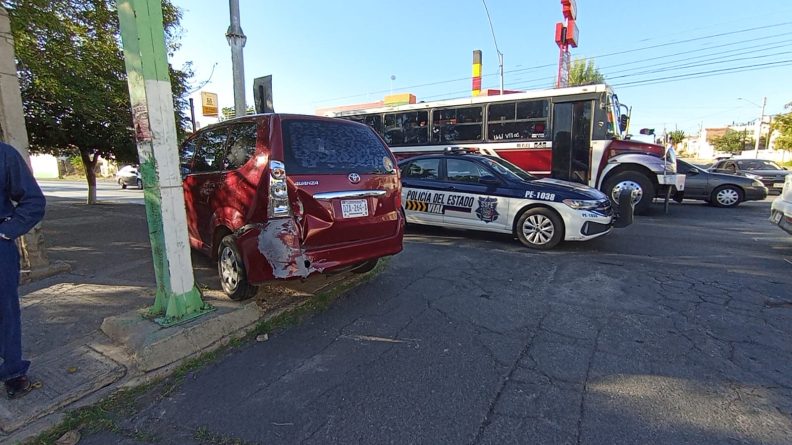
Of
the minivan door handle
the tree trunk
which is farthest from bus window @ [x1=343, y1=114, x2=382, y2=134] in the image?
the minivan door handle

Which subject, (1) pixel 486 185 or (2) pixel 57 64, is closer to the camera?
(2) pixel 57 64

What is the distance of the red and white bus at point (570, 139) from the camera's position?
9.84m

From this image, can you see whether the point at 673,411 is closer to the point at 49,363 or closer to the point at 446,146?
the point at 49,363

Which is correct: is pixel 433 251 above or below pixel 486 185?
below

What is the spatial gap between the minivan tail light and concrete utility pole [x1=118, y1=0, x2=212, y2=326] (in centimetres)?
73

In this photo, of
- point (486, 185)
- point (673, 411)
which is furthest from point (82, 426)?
point (486, 185)

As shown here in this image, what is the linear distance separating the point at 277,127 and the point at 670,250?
20.2 feet

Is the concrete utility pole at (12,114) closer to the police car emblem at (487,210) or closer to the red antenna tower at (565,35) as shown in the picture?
the police car emblem at (487,210)

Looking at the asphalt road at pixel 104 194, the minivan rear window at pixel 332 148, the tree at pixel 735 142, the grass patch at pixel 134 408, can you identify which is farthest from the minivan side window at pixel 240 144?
the tree at pixel 735 142

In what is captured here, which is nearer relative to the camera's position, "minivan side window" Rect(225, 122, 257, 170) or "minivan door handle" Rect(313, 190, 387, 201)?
"minivan door handle" Rect(313, 190, 387, 201)

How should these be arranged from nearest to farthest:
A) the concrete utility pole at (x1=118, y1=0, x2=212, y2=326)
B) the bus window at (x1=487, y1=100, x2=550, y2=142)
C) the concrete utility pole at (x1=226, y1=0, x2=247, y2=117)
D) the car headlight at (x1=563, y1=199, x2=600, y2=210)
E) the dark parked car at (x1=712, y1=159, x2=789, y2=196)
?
the concrete utility pole at (x1=118, y1=0, x2=212, y2=326), the car headlight at (x1=563, y1=199, x2=600, y2=210), the concrete utility pole at (x1=226, y1=0, x2=247, y2=117), the bus window at (x1=487, y1=100, x2=550, y2=142), the dark parked car at (x1=712, y1=159, x2=789, y2=196)

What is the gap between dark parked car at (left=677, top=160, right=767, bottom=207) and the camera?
11570mm

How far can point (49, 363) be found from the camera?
2.96m

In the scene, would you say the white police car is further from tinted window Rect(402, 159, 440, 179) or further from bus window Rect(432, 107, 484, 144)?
bus window Rect(432, 107, 484, 144)
